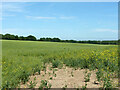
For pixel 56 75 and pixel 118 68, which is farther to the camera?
pixel 118 68

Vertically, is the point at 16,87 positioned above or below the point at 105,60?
below

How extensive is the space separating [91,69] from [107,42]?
33.9 meters

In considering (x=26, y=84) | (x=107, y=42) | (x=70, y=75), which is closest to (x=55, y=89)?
(x=26, y=84)

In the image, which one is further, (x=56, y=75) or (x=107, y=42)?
(x=107, y=42)

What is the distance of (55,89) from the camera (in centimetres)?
623

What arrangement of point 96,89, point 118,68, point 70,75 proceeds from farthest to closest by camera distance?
point 118,68
point 70,75
point 96,89

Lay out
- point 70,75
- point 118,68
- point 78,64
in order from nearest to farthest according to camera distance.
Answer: point 70,75
point 118,68
point 78,64

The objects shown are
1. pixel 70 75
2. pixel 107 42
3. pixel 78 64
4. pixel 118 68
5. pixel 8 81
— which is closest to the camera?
pixel 8 81

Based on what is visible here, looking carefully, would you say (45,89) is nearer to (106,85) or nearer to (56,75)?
(56,75)

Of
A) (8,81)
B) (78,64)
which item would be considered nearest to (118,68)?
(78,64)

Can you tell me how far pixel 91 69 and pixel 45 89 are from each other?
3786 millimetres

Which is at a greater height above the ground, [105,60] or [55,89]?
[105,60]

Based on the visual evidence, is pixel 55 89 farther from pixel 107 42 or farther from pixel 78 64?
pixel 107 42

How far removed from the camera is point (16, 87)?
6402 mm
